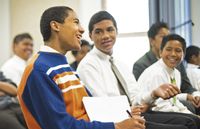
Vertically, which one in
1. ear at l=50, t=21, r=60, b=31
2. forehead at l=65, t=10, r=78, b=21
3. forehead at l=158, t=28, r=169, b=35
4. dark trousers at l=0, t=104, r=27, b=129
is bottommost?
dark trousers at l=0, t=104, r=27, b=129

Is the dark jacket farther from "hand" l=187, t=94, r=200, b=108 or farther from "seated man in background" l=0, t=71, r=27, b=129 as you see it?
"seated man in background" l=0, t=71, r=27, b=129

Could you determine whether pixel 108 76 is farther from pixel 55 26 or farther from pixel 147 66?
pixel 147 66

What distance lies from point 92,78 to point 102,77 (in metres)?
0.08

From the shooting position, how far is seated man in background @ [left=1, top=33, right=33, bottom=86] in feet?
9.70

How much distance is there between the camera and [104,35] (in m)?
1.87

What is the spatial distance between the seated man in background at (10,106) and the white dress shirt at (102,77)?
88cm

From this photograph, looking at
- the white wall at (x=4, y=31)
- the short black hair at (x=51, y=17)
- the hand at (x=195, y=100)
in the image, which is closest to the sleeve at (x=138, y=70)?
the hand at (x=195, y=100)

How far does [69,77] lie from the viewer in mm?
1277

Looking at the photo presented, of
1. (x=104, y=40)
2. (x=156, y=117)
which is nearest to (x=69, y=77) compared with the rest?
(x=104, y=40)

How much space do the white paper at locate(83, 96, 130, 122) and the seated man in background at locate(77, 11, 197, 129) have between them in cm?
28

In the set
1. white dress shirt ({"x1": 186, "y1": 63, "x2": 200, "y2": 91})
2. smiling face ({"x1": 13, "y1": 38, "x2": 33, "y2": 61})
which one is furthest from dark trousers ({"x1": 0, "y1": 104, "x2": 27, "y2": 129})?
white dress shirt ({"x1": 186, "y1": 63, "x2": 200, "y2": 91})

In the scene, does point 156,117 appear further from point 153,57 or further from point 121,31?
point 121,31

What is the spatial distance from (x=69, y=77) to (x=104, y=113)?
9.0 inches

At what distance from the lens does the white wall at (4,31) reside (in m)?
4.57
